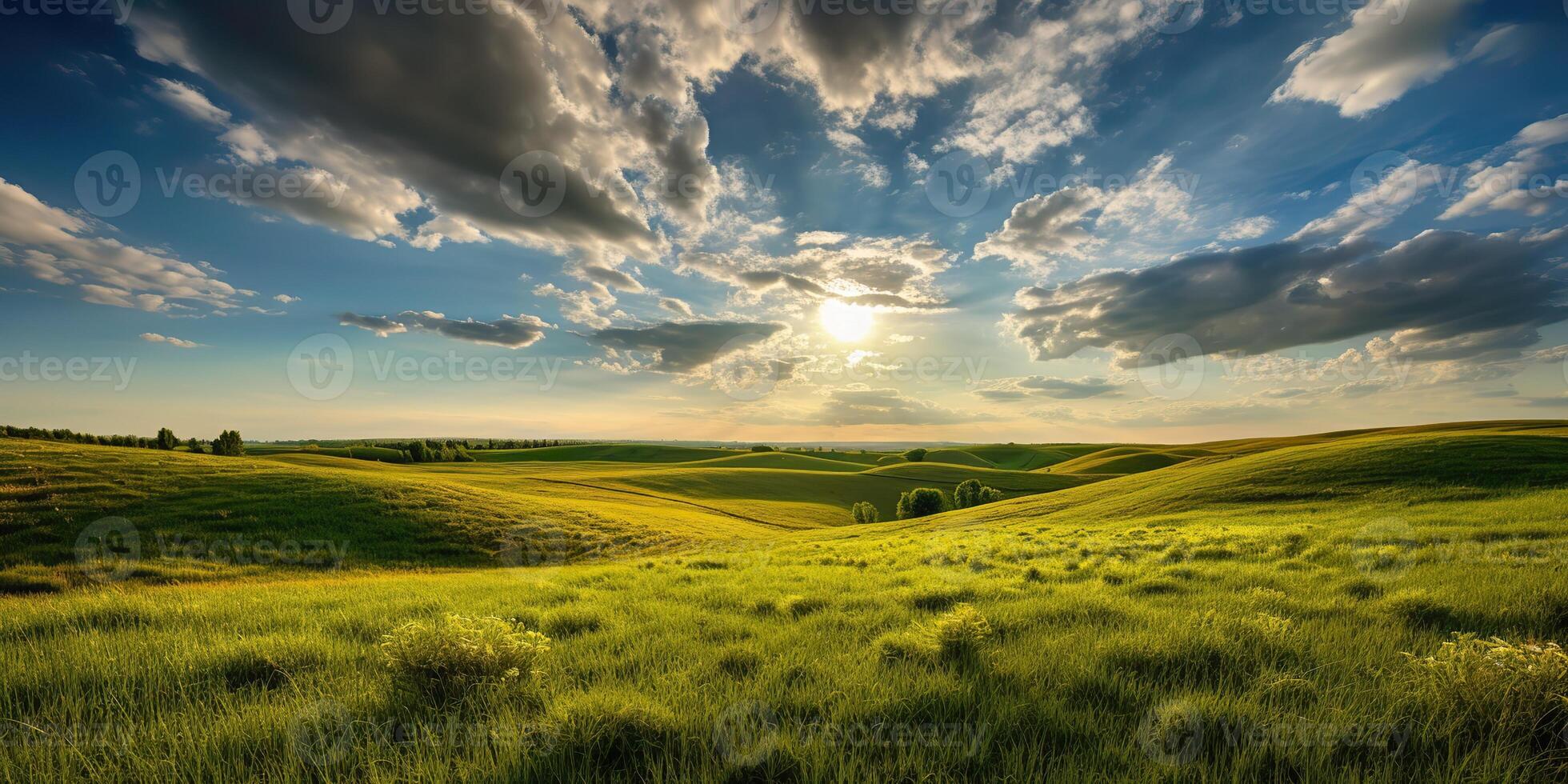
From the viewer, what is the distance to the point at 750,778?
2.94 metres

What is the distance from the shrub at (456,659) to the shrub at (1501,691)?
20.6 ft

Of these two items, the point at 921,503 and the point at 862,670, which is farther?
Answer: the point at 921,503

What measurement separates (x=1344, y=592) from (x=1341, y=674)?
389 centimetres

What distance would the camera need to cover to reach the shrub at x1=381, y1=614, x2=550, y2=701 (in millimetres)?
3788

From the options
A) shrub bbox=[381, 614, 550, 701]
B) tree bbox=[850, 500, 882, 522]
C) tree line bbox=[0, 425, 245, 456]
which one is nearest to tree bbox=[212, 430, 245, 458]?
tree line bbox=[0, 425, 245, 456]

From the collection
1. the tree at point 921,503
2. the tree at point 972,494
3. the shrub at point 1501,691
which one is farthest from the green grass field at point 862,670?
the tree at point 972,494

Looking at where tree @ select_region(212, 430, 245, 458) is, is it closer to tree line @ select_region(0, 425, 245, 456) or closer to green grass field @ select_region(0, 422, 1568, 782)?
tree line @ select_region(0, 425, 245, 456)

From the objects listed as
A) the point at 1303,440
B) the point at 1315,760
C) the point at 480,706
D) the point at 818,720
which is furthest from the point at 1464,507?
the point at 1303,440

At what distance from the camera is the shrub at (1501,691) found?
3006 millimetres

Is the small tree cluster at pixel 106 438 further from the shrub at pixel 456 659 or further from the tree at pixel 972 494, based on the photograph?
the tree at pixel 972 494

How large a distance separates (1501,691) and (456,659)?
7.00 metres

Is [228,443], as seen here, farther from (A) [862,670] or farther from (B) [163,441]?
(A) [862,670]

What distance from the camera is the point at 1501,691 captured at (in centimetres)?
313

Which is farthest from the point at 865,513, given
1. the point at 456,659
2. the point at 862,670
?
the point at 456,659
